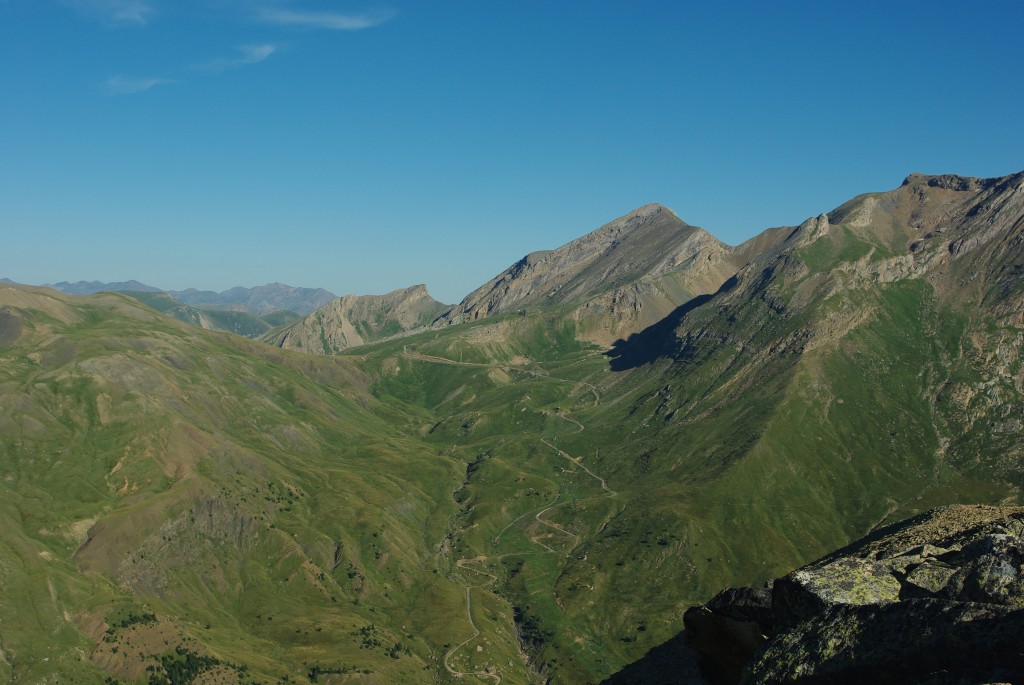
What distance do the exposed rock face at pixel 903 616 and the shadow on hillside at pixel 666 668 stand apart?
24.3m

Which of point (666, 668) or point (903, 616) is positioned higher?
point (903, 616)

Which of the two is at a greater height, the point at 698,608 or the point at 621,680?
the point at 698,608

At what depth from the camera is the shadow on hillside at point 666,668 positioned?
268ft

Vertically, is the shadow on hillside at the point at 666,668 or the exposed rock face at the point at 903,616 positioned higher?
the exposed rock face at the point at 903,616

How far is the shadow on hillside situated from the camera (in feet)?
268

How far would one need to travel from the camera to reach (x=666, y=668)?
A: 90625 mm

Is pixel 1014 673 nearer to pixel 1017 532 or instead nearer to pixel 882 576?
pixel 882 576

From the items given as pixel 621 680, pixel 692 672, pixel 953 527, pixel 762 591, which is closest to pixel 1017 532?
pixel 953 527

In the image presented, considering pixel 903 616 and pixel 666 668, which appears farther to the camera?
pixel 666 668

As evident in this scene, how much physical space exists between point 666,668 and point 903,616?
55.7 m

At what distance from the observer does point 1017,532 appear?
5506cm

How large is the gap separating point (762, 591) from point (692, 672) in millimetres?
25006

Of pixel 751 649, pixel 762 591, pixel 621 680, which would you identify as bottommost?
pixel 621 680

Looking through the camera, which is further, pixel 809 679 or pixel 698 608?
pixel 698 608
